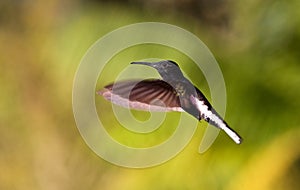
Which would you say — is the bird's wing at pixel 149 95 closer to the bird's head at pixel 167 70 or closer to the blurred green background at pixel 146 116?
the bird's head at pixel 167 70

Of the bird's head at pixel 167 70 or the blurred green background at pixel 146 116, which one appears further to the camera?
the blurred green background at pixel 146 116

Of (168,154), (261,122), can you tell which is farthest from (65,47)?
(261,122)

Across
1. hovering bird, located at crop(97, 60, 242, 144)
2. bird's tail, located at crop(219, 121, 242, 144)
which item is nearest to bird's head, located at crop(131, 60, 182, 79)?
hovering bird, located at crop(97, 60, 242, 144)

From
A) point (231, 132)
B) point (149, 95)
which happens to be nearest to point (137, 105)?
point (149, 95)

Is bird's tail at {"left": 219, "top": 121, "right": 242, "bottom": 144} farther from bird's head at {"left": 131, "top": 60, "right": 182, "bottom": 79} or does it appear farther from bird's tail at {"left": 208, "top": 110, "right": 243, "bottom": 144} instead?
→ bird's head at {"left": 131, "top": 60, "right": 182, "bottom": 79}

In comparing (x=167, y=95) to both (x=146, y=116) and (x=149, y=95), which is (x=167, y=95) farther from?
(x=146, y=116)

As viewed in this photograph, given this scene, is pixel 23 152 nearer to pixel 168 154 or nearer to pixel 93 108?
pixel 93 108

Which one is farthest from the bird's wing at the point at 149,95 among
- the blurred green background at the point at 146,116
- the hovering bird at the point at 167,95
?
the blurred green background at the point at 146,116
